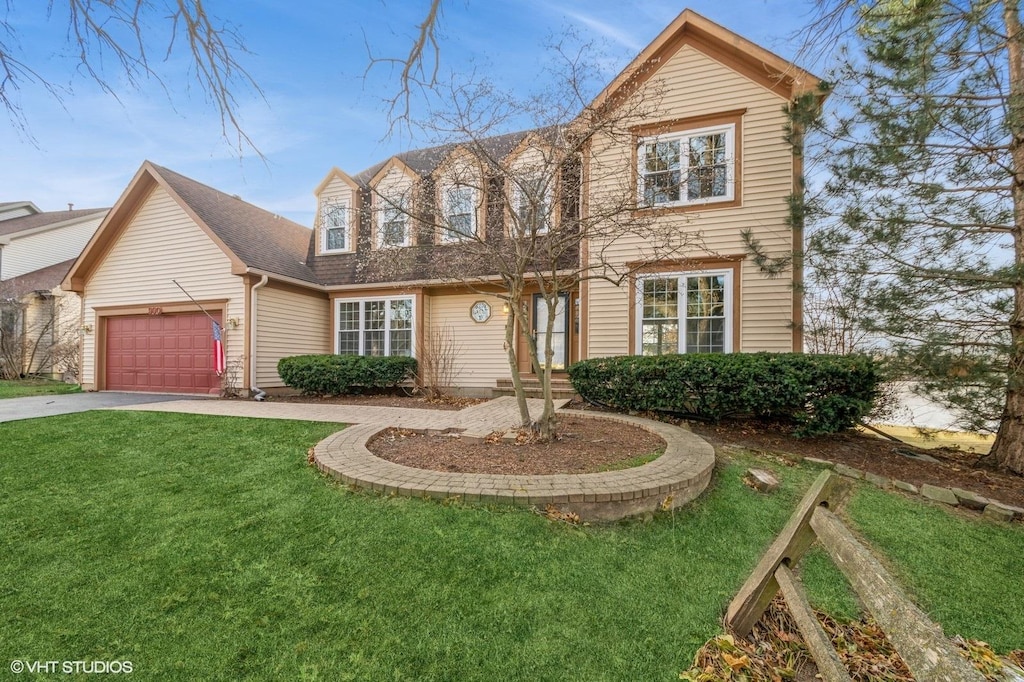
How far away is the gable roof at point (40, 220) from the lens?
18780 millimetres

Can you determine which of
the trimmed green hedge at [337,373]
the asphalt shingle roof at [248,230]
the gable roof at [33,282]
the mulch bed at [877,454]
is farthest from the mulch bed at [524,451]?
the gable roof at [33,282]

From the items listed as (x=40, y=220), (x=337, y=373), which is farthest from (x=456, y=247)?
(x=40, y=220)

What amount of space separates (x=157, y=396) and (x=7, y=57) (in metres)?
10.3

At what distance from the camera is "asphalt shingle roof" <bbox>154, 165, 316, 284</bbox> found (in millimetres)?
11008

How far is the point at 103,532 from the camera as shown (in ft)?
10.9

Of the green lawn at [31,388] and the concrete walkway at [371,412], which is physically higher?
the concrete walkway at [371,412]

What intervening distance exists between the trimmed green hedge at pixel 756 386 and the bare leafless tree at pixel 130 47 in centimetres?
625

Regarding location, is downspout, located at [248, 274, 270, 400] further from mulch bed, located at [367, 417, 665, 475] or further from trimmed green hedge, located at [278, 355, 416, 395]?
mulch bed, located at [367, 417, 665, 475]

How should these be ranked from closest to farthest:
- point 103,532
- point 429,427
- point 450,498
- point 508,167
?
point 103,532 → point 450,498 → point 508,167 → point 429,427

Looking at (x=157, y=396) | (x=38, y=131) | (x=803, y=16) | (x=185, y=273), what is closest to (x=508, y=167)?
(x=803, y=16)

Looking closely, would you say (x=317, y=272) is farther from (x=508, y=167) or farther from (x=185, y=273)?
(x=508, y=167)

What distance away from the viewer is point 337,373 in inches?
412

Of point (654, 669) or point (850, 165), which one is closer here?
point (654, 669)

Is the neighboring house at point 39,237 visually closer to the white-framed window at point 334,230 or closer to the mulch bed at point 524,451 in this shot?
the white-framed window at point 334,230
